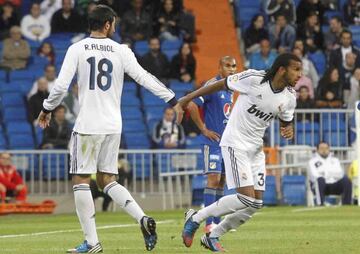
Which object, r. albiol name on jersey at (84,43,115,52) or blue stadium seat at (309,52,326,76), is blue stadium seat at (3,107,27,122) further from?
r. albiol name on jersey at (84,43,115,52)

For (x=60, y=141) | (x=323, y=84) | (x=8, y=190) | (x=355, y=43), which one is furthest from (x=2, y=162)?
(x=355, y=43)

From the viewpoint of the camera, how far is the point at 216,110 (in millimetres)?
18125

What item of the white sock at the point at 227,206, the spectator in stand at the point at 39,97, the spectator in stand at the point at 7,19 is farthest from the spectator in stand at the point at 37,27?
the white sock at the point at 227,206

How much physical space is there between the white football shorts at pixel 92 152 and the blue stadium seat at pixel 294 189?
1465 centimetres

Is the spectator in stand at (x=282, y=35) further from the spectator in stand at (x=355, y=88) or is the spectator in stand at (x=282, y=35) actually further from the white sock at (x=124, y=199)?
the white sock at (x=124, y=199)

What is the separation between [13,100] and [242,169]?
16.3m

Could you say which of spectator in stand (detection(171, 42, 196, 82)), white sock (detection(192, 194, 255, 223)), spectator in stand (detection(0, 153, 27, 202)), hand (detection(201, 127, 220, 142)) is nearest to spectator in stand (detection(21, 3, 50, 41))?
spectator in stand (detection(171, 42, 196, 82))

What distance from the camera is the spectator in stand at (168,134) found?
2888 centimetres

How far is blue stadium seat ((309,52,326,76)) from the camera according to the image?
105ft

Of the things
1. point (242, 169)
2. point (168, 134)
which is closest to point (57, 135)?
point (168, 134)

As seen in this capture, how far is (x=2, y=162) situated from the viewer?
Result: 26.1 meters

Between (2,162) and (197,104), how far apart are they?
8575mm

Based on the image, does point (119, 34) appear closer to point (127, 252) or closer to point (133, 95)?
point (133, 95)

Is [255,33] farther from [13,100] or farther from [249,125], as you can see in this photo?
[249,125]
